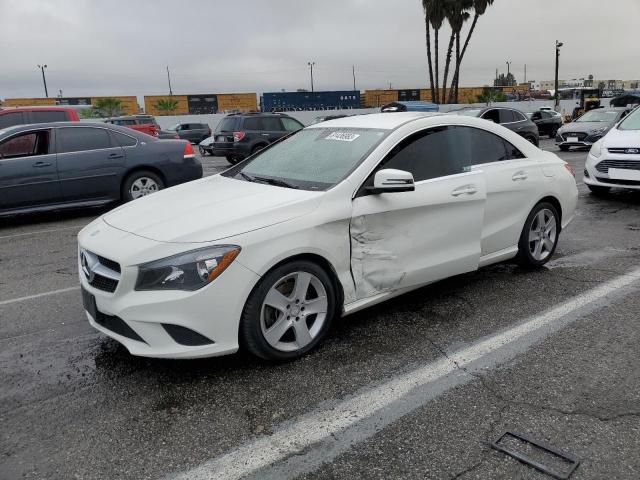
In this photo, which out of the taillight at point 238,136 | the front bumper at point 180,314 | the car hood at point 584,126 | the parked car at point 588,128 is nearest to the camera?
the front bumper at point 180,314

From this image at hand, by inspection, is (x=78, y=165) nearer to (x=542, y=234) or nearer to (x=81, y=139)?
(x=81, y=139)

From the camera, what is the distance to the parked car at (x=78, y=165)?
26.3ft

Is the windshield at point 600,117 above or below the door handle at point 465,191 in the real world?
above

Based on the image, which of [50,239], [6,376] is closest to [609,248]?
[6,376]

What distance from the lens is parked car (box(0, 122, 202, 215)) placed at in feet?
26.3

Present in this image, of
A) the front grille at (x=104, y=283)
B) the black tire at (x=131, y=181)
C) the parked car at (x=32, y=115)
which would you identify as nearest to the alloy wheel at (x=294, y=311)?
the front grille at (x=104, y=283)

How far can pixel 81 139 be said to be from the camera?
27.8 ft

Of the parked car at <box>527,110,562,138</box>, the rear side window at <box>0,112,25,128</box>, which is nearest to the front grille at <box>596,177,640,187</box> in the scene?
the rear side window at <box>0,112,25,128</box>

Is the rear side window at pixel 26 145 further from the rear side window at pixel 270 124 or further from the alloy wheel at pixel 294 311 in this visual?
the rear side window at pixel 270 124

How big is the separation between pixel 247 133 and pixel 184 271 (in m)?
14.0

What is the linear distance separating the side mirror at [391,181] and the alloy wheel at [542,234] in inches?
75.2

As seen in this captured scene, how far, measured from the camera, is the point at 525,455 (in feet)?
8.13

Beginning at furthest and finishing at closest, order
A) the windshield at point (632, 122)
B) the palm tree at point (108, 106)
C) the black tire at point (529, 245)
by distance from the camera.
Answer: the palm tree at point (108, 106) < the windshield at point (632, 122) < the black tire at point (529, 245)

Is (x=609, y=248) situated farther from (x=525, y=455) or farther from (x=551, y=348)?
(x=525, y=455)
